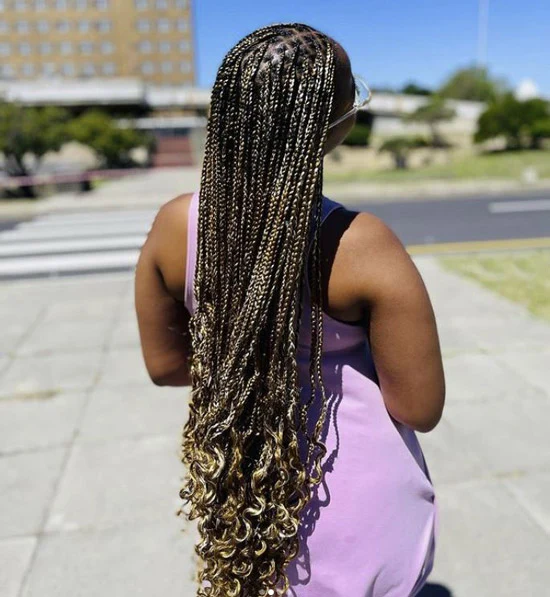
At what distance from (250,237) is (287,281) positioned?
98 millimetres

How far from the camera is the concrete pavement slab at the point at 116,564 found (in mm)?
2361

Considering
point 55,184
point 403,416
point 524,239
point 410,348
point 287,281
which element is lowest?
point 55,184

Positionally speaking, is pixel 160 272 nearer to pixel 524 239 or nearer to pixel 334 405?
pixel 334 405

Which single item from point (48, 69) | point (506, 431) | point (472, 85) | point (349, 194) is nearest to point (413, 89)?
point (472, 85)

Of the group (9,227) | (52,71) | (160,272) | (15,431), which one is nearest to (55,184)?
(9,227)

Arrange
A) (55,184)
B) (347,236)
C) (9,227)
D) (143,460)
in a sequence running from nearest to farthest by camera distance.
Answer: (347,236)
(143,460)
(9,227)
(55,184)


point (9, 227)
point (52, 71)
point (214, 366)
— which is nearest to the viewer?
point (214, 366)


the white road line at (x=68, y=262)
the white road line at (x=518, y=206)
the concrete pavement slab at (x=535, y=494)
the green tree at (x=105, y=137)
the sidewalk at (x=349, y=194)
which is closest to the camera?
the concrete pavement slab at (x=535, y=494)

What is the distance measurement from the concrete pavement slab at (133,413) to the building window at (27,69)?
8163 centimetres

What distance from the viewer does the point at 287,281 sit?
3.33 ft

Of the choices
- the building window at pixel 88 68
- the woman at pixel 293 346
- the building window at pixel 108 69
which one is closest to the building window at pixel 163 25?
the building window at pixel 108 69

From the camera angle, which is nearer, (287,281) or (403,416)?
(287,281)

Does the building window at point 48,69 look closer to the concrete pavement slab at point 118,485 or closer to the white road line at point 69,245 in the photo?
the white road line at point 69,245

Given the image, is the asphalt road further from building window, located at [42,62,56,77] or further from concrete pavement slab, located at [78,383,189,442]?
building window, located at [42,62,56,77]
